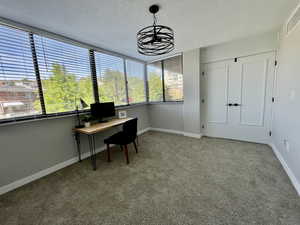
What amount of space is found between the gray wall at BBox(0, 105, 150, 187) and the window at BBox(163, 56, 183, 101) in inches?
110

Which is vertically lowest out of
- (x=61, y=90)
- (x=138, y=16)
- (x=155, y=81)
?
(x=61, y=90)

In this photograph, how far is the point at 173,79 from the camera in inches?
157

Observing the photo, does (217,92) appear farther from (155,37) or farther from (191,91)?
(155,37)

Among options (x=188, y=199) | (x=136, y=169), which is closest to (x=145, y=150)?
(x=136, y=169)

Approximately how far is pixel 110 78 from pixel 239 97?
323cm

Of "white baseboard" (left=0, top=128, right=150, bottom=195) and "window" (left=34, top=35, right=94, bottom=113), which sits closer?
"white baseboard" (left=0, top=128, right=150, bottom=195)

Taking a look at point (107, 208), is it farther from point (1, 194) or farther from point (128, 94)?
point (128, 94)

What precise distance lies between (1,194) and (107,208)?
1.59m

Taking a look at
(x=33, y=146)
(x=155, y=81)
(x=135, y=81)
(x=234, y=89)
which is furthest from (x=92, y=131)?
(x=234, y=89)

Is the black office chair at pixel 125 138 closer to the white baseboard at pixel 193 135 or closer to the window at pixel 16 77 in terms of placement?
the window at pixel 16 77

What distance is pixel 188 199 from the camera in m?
1.58

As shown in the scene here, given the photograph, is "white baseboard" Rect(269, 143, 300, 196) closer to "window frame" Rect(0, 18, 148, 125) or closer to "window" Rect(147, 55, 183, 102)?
"window" Rect(147, 55, 183, 102)

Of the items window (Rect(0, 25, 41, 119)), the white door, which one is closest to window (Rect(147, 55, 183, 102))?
the white door

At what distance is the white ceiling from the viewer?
1.64 meters
